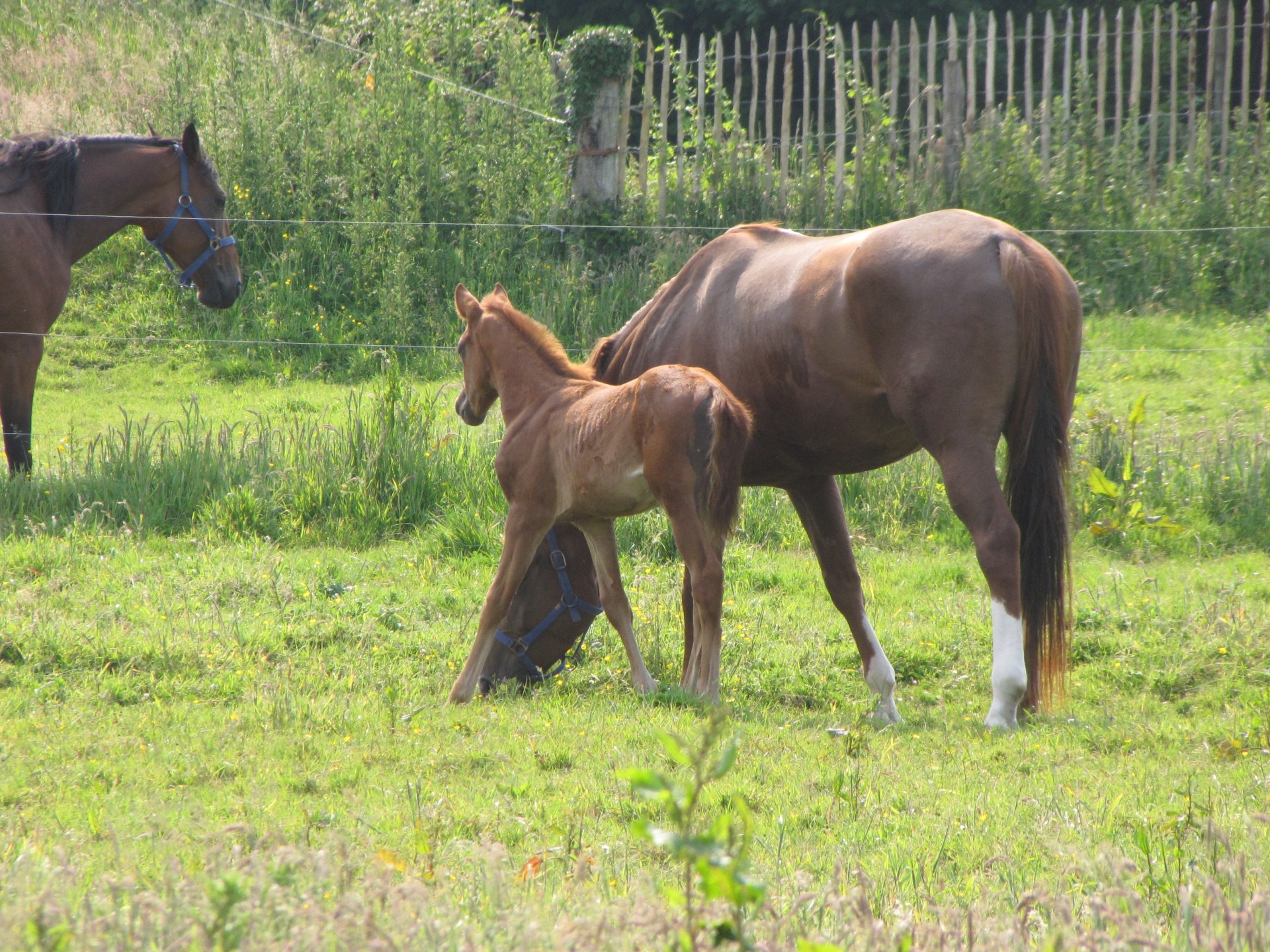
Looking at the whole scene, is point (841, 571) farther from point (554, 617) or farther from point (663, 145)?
point (663, 145)

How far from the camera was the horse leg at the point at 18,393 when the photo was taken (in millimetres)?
7973

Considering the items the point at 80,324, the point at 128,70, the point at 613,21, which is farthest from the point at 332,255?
the point at 613,21

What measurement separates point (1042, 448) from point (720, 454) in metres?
1.27

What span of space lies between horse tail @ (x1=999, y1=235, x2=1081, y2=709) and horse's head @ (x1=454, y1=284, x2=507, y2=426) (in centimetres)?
240

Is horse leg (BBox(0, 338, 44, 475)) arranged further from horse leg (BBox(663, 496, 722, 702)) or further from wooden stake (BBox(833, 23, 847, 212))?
wooden stake (BBox(833, 23, 847, 212))

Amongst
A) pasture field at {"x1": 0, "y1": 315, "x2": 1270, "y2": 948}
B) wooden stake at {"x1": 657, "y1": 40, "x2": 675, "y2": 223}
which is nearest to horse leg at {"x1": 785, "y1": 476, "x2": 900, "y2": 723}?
pasture field at {"x1": 0, "y1": 315, "x2": 1270, "y2": 948}

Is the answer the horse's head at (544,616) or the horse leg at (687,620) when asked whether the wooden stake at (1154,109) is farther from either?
the horse's head at (544,616)

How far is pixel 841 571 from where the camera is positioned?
5.70m

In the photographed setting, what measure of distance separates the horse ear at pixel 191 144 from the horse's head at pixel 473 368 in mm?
3316

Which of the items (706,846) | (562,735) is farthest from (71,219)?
(706,846)

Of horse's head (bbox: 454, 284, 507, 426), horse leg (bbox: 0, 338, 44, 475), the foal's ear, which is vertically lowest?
horse leg (bbox: 0, 338, 44, 475)

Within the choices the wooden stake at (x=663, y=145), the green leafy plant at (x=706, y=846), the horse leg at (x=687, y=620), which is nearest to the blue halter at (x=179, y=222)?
the horse leg at (x=687, y=620)

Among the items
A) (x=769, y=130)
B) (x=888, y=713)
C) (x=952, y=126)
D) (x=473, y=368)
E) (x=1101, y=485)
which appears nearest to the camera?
(x=888, y=713)

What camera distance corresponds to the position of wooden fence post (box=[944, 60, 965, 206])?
12.6 meters
